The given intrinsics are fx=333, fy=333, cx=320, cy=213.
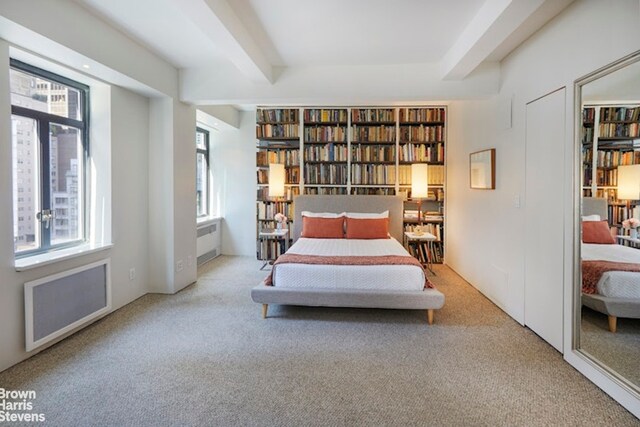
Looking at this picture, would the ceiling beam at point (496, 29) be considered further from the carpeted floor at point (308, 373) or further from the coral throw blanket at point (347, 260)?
the carpeted floor at point (308, 373)

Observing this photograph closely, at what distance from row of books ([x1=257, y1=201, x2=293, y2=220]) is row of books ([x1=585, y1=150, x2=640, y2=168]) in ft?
13.9

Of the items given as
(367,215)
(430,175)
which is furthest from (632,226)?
(430,175)

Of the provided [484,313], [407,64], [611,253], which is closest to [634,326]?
[611,253]

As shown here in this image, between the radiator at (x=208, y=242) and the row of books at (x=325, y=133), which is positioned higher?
the row of books at (x=325, y=133)

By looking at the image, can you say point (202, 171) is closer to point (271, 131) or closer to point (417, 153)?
point (271, 131)

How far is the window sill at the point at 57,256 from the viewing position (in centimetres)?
248

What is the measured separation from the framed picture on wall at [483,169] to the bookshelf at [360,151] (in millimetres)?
1168

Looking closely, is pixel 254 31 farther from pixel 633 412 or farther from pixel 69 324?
pixel 633 412

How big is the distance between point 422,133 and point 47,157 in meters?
4.79

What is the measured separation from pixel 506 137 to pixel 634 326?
2043 mm

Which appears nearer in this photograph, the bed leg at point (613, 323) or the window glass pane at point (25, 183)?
the bed leg at point (613, 323)

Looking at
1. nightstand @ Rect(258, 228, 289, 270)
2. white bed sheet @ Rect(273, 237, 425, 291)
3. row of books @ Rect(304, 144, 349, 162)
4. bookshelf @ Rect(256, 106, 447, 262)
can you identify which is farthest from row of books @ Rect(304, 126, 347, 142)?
white bed sheet @ Rect(273, 237, 425, 291)


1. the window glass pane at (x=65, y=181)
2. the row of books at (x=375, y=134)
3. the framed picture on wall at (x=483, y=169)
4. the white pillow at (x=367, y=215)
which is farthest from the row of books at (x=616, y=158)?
the window glass pane at (x=65, y=181)

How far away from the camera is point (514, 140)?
3.26 metres
